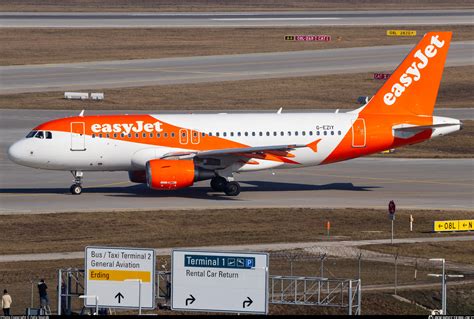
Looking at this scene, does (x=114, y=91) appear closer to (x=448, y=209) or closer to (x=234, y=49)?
(x=234, y=49)

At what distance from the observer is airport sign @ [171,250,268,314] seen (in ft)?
110

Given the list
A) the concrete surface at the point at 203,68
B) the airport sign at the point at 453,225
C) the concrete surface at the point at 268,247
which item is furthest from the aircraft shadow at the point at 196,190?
the concrete surface at the point at 203,68

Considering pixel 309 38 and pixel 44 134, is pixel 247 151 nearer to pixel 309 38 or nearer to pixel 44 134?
pixel 44 134

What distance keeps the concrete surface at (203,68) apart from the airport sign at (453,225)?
6456cm

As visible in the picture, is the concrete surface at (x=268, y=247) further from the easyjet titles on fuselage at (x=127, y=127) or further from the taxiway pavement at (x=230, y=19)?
the taxiway pavement at (x=230, y=19)

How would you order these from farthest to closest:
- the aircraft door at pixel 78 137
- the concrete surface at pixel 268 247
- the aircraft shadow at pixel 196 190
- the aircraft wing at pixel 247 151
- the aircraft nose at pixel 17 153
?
the aircraft shadow at pixel 196 190
the aircraft door at pixel 78 137
the aircraft nose at pixel 17 153
the aircraft wing at pixel 247 151
the concrete surface at pixel 268 247

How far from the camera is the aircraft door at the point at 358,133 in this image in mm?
70875

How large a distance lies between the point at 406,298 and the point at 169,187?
82.2 feet

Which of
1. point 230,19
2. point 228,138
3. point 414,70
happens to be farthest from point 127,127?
point 230,19

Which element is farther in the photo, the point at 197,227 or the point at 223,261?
the point at 197,227

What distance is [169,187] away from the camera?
67.5m

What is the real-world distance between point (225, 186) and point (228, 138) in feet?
9.70

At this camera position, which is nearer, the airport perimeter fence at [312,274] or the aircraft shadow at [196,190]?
the airport perimeter fence at [312,274]

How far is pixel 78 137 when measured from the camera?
227 ft
